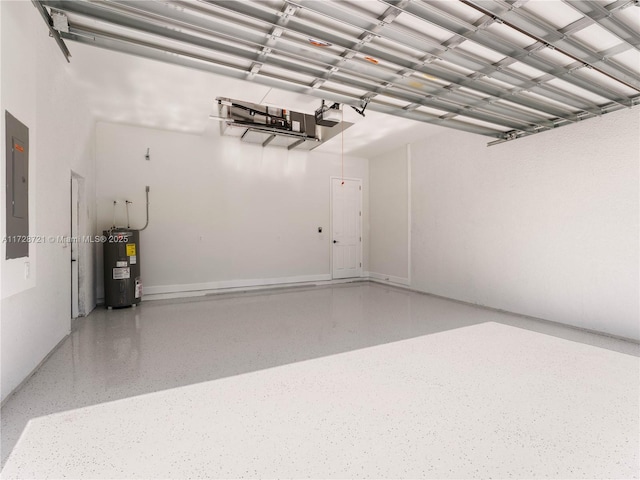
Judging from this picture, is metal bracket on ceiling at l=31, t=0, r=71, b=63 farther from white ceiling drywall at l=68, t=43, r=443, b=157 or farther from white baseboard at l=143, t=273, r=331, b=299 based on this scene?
white baseboard at l=143, t=273, r=331, b=299

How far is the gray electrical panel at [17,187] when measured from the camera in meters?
2.32

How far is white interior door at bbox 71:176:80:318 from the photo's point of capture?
442 cm

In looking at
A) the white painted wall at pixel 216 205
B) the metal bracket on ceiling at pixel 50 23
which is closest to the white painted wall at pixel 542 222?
the white painted wall at pixel 216 205

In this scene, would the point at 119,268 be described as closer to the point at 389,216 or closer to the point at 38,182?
the point at 38,182

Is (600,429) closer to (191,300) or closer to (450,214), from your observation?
(450,214)

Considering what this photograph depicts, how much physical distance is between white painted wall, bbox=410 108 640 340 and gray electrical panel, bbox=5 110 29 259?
587 centimetres

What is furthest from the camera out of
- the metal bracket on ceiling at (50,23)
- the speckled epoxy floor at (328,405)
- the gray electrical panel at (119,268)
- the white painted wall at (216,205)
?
the white painted wall at (216,205)

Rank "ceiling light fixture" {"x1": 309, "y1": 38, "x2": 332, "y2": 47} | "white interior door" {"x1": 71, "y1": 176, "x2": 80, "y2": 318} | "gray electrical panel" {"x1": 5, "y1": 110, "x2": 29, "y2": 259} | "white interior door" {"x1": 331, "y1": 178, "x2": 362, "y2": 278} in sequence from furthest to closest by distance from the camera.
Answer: "white interior door" {"x1": 331, "y1": 178, "x2": 362, "y2": 278} < "white interior door" {"x1": 71, "y1": 176, "x2": 80, "y2": 318} < "ceiling light fixture" {"x1": 309, "y1": 38, "x2": 332, "y2": 47} < "gray electrical panel" {"x1": 5, "y1": 110, "x2": 29, "y2": 259}

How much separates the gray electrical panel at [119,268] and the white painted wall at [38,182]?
1.34m

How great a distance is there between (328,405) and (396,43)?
308cm

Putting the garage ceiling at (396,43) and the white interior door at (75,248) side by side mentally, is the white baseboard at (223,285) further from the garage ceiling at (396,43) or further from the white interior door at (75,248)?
the garage ceiling at (396,43)

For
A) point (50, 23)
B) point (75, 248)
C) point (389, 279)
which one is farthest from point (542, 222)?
point (75, 248)

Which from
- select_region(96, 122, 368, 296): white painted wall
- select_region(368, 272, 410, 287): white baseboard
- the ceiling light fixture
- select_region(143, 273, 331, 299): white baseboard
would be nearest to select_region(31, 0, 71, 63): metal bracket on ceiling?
the ceiling light fixture

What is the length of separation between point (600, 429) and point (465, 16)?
10.1 ft
